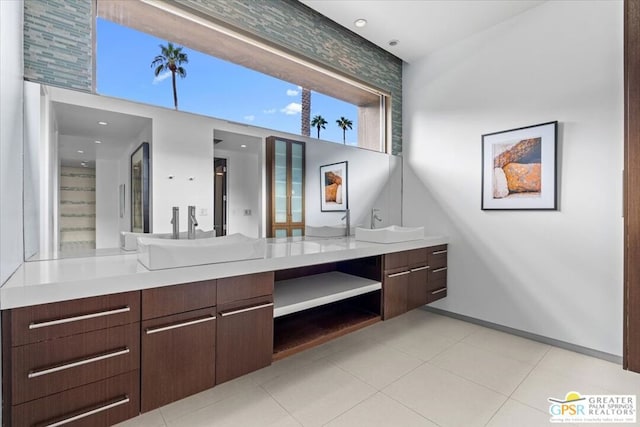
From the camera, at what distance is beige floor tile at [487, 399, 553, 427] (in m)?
1.70

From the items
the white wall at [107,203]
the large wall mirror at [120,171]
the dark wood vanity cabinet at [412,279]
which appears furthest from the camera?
the dark wood vanity cabinet at [412,279]

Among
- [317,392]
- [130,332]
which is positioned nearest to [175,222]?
[130,332]

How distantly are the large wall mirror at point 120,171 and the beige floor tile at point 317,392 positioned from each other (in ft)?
3.67

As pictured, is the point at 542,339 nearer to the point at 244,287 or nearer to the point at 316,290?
the point at 316,290

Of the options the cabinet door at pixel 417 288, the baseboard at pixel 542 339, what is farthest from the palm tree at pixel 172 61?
the baseboard at pixel 542 339

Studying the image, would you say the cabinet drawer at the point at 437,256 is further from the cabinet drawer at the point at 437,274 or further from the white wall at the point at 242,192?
the white wall at the point at 242,192

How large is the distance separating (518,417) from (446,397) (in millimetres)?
387

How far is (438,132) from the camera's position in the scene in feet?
11.3

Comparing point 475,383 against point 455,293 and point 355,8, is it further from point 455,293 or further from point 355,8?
point 355,8

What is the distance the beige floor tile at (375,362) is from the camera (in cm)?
217

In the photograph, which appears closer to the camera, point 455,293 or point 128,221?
point 128,221

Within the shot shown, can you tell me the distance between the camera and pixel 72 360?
1.21m

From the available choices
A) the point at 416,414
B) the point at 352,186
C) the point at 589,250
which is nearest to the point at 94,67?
the point at 352,186

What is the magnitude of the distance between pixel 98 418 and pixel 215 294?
2.18 feet
